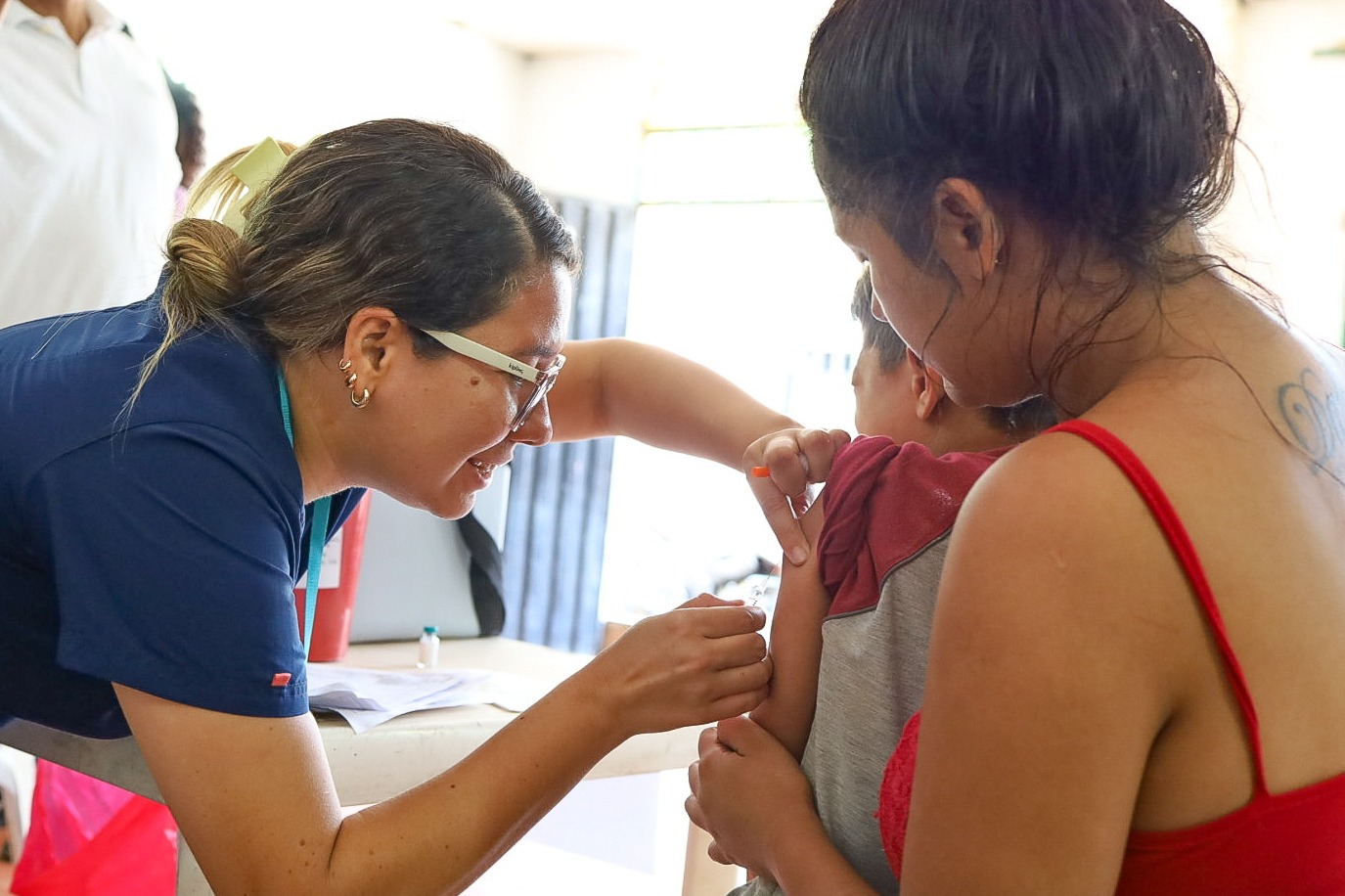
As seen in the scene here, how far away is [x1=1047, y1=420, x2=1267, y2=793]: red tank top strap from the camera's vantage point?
69cm

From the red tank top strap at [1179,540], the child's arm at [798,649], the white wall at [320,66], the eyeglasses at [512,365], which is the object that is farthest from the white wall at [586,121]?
the red tank top strap at [1179,540]

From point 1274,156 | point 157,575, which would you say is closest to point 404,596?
point 157,575

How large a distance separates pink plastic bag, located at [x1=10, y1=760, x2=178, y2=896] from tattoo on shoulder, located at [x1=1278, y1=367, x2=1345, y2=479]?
181 cm

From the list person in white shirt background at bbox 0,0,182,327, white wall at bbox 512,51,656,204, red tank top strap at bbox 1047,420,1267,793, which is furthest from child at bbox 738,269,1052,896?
white wall at bbox 512,51,656,204

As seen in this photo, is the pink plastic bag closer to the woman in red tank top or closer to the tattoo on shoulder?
the woman in red tank top

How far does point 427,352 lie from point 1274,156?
4.52 m

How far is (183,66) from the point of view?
484 centimetres

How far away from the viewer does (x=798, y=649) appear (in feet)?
3.78

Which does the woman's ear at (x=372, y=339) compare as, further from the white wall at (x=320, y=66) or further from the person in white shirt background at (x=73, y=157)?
the white wall at (x=320, y=66)

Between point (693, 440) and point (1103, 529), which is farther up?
point (1103, 529)

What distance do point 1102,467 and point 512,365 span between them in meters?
0.75

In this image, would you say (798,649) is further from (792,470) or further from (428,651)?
(428,651)

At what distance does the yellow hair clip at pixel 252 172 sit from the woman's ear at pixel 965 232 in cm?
82

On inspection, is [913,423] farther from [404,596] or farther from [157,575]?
[404,596]
